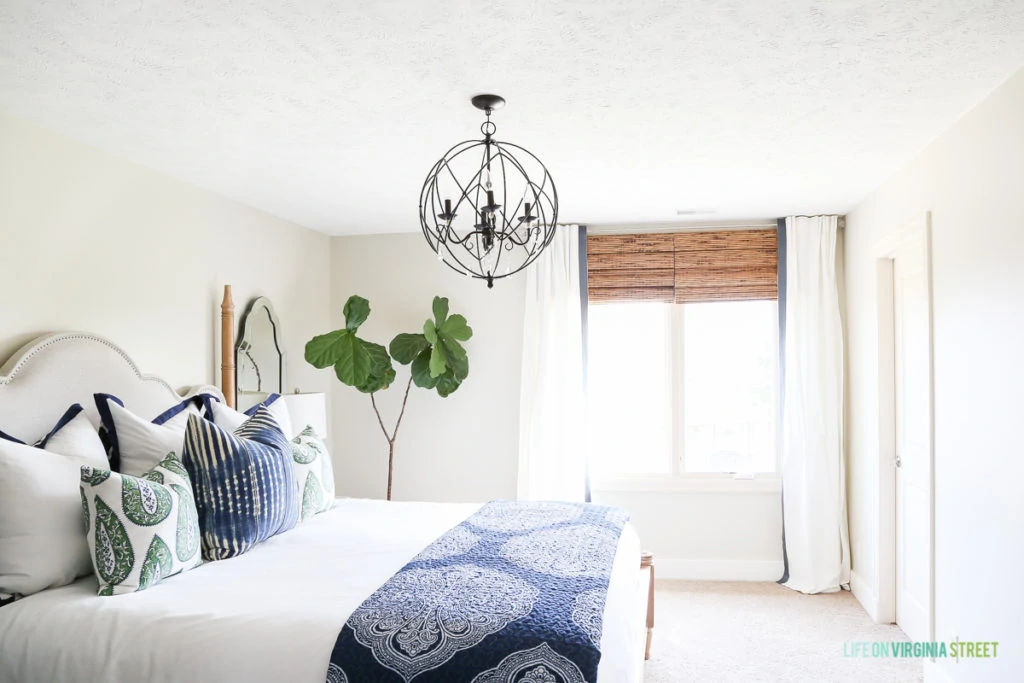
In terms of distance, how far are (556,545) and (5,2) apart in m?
2.49

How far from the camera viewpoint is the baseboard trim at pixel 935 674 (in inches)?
122

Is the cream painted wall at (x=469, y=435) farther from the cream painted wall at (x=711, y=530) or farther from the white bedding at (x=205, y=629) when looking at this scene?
the white bedding at (x=205, y=629)

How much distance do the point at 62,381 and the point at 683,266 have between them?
377cm

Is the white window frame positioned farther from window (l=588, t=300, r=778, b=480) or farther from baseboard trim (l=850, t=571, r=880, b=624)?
baseboard trim (l=850, t=571, r=880, b=624)

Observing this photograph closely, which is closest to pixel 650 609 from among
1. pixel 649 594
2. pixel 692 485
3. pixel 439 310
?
pixel 649 594

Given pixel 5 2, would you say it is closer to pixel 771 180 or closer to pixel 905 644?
pixel 771 180

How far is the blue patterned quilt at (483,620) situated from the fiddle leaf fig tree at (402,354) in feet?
7.13

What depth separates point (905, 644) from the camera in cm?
380

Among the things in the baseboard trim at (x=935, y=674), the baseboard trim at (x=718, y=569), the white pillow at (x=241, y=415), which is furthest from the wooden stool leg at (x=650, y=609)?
the white pillow at (x=241, y=415)

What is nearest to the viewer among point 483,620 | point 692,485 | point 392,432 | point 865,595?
point 483,620

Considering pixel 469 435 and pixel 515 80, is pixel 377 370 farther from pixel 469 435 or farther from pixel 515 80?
pixel 515 80

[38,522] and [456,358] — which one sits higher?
[456,358]

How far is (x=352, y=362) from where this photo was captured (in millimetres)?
4785

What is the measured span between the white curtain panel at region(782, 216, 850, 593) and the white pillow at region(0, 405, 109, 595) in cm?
408
